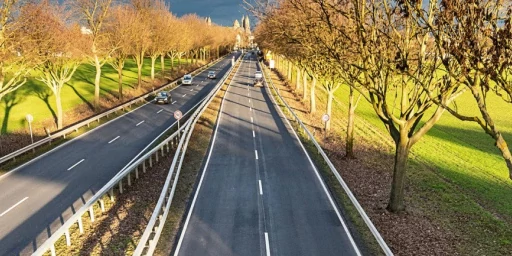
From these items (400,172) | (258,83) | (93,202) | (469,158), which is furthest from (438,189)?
(258,83)

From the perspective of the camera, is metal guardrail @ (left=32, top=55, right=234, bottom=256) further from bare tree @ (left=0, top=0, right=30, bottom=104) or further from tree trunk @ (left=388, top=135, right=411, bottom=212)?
tree trunk @ (left=388, top=135, right=411, bottom=212)

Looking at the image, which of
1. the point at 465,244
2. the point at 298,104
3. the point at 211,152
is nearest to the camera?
the point at 465,244

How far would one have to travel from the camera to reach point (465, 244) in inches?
479

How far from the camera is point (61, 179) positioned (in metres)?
17.9

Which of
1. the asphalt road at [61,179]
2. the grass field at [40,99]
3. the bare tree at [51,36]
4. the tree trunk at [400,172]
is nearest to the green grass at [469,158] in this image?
the tree trunk at [400,172]

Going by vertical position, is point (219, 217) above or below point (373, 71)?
below

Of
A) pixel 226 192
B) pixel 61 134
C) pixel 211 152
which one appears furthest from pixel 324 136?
pixel 61 134

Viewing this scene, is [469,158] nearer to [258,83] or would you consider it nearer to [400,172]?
[400,172]

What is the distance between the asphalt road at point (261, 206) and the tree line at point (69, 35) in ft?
44.3

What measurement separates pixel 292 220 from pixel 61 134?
1909cm

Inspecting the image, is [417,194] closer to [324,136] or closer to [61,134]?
[324,136]

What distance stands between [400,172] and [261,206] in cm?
573

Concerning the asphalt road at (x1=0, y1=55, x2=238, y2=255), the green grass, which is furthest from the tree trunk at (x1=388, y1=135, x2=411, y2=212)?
the asphalt road at (x1=0, y1=55, x2=238, y2=255)

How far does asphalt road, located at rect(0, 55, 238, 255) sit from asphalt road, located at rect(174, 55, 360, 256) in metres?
4.92
